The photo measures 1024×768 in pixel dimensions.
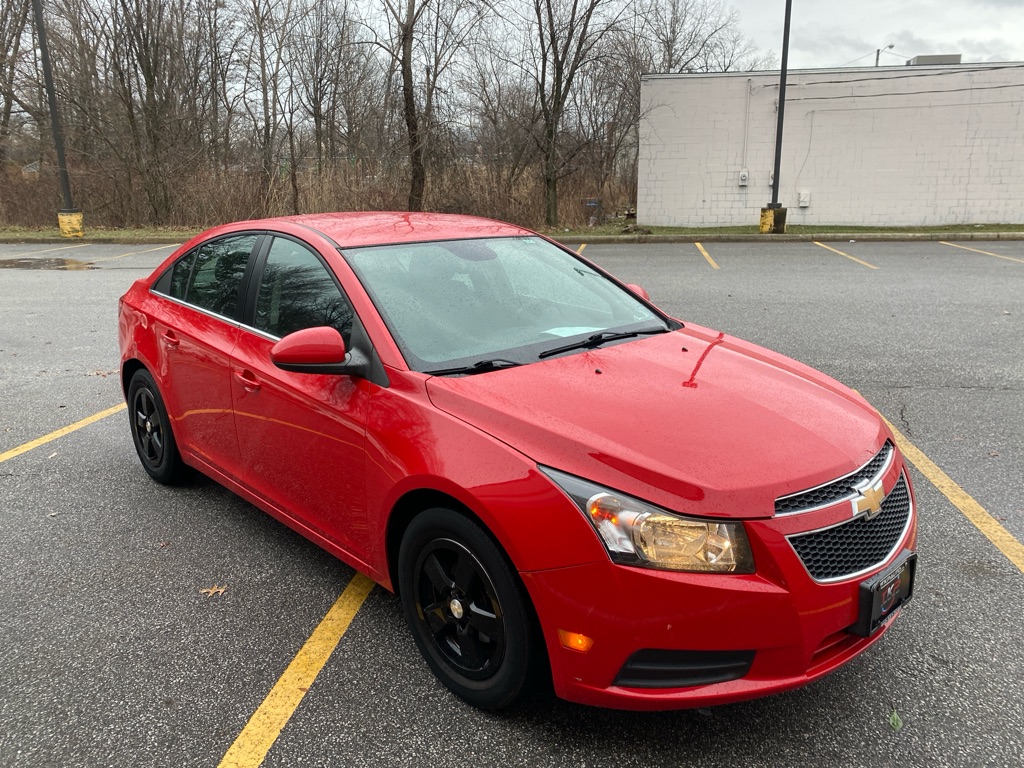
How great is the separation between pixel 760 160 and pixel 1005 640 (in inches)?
789

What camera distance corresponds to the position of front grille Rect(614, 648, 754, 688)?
1993 millimetres

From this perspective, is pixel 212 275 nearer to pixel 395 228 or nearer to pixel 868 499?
pixel 395 228

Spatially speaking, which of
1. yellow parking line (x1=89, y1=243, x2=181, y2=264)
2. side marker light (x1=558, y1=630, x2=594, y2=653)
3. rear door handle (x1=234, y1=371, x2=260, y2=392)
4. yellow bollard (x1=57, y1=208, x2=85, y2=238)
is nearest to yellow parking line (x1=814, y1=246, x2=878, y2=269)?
rear door handle (x1=234, y1=371, x2=260, y2=392)

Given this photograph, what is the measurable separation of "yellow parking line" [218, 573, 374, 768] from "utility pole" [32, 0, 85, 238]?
20.4m

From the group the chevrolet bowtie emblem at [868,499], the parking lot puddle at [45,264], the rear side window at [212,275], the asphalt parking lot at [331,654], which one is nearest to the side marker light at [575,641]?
the asphalt parking lot at [331,654]

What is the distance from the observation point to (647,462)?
209 cm

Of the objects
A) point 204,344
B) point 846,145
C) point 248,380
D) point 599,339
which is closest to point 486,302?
point 599,339

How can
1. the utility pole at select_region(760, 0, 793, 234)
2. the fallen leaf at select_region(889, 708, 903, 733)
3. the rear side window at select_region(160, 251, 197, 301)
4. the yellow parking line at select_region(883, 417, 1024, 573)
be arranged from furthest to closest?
the utility pole at select_region(760, 0, 793, 234) < the rear side window at select_region(160, 251, 197, 301) < the yellow parking line at select_region(883, 417, 1024, 573) < the fallen leaf at select_region(889, 708, 903, 733)

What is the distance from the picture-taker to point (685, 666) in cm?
201

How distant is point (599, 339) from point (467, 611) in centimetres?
128

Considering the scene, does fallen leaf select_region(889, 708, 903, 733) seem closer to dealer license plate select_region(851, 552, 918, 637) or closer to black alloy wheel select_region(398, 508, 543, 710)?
dealer license plate select_region(851, 552, 918, 637)

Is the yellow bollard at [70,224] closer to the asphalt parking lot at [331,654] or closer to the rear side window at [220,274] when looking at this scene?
the asphalt parking lot at [331,654]

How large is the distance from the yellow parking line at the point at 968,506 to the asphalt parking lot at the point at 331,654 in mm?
14

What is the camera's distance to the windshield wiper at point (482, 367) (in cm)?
261
